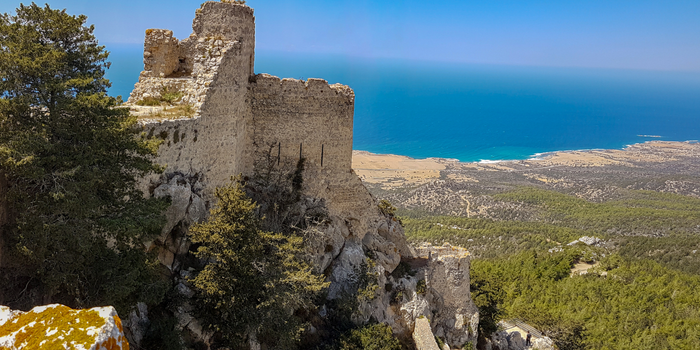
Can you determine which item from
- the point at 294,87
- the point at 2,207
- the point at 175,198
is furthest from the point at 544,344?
the point at 2,207

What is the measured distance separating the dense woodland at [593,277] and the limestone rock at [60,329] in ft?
66.7

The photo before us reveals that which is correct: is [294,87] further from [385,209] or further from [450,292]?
[450,292]

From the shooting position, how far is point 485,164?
107000mm

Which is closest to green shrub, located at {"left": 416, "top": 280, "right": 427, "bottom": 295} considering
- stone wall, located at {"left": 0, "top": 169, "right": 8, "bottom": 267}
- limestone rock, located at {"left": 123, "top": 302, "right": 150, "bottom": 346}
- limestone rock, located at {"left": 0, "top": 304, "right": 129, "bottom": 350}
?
limestone rock, located at {"left": 123, "top": 302, "right": 150, "bottom": 346}

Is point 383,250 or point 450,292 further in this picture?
point 450,292

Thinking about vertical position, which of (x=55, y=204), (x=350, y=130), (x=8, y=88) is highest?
(x=8, y=88)

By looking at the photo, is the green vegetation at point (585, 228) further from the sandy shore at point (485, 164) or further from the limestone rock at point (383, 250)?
the sandy shore at point (485, 164)

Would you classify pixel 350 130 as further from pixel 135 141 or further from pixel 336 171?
pixel 135 141

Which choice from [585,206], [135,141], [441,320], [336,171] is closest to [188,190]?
[135,141]

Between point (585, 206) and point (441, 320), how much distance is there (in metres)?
52.5

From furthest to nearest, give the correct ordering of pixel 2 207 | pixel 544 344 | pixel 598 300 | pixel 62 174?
pixel 598 300, pixel 544 344, pixel 2 207, pixel 62 174

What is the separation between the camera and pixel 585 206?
62.3 m

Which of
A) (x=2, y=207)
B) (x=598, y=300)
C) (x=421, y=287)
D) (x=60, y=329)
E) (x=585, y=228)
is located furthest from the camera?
(x=585, y=228)

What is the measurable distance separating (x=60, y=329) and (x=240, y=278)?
6170 mm
